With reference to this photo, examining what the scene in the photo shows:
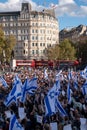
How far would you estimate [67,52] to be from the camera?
434ft

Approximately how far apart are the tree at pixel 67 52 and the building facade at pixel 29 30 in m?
43.4

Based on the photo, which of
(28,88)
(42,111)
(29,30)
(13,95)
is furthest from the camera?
(29,30)

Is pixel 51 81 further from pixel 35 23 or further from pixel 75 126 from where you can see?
pixel 35 23

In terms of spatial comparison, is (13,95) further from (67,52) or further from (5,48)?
(67,52)

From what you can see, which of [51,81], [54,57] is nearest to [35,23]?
[54,57]

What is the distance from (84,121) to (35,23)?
552 ft

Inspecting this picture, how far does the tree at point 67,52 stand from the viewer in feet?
424

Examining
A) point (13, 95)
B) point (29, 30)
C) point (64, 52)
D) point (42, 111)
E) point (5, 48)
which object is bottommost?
point (42, 111)

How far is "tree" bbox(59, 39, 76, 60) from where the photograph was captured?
129375 millimetres

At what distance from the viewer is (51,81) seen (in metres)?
36.1

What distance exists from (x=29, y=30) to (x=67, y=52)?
171ft

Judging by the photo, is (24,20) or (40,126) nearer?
(40,126)

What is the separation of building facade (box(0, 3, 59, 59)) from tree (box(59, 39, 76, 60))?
4343 cm

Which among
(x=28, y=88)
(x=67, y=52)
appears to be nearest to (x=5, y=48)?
(x=67, y=52)
